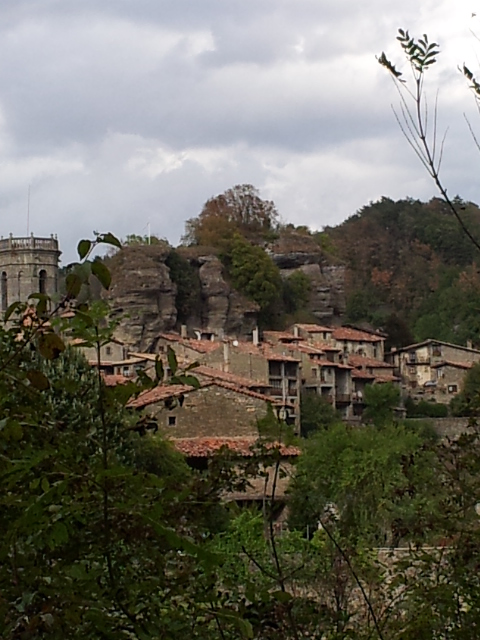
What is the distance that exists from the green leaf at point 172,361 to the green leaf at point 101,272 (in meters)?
0.38

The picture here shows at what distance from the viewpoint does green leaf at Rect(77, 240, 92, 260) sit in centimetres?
228

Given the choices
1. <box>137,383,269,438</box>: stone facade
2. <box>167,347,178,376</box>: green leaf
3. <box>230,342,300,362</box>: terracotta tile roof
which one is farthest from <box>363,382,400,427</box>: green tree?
<box>167,347,178,376</box>: green leaf

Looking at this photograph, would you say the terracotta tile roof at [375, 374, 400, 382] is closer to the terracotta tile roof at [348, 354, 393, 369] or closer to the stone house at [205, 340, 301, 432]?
the terracotta tile roof at [348, 354, 393, 369]

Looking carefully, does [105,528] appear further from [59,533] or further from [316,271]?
[316,271]

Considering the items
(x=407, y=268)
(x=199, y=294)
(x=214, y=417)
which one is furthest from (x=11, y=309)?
(x=407, y=268)

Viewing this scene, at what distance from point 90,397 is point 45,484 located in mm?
823

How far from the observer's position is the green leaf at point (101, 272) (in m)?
2.23

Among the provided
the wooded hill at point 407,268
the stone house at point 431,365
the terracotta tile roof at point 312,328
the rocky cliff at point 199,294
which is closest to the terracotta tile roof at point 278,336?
the terracotta tile roof at point 312,328

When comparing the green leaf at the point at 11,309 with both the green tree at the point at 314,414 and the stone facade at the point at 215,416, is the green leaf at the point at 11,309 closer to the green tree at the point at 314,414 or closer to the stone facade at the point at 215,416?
the stone facade at the point at 215,416

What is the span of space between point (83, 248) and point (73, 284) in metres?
0.10

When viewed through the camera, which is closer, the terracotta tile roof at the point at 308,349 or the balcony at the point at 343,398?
the balcony at the point at 343,398

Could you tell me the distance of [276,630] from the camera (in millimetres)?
3350

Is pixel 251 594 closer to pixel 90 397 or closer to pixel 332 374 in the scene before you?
pixel 90 397

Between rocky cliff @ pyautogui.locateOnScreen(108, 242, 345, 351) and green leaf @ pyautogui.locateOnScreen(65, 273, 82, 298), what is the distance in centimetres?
3975
